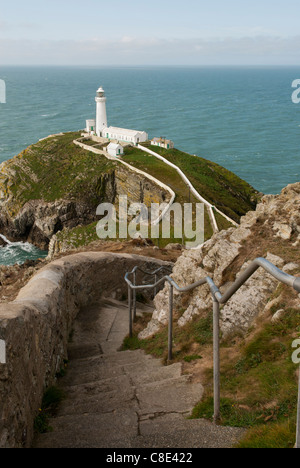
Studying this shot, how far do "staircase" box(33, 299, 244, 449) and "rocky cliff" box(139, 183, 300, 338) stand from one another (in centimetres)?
147

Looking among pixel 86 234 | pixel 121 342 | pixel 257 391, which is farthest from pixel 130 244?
pixel 86 234

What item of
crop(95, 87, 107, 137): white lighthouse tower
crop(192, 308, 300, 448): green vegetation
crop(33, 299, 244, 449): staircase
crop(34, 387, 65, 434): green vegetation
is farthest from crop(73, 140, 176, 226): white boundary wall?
crop(192, 308, 300, 448): green vegetation

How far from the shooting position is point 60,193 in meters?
61.4

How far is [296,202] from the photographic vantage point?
43.4 feet

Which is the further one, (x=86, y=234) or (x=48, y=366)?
(x=86, y=234)

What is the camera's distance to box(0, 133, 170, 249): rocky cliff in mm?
58625

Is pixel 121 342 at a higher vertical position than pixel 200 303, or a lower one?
lower

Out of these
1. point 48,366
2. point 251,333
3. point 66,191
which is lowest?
point 66,191

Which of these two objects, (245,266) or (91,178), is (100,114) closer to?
(91,178)

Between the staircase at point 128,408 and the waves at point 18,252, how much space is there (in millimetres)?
44330

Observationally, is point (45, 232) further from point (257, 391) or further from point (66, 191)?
point (257, 391)

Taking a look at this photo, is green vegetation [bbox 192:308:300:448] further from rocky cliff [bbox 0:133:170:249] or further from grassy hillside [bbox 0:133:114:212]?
grassy hillside [bbox 0:133:114:212]

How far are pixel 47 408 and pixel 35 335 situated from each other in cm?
112

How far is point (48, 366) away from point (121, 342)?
4173 mm
